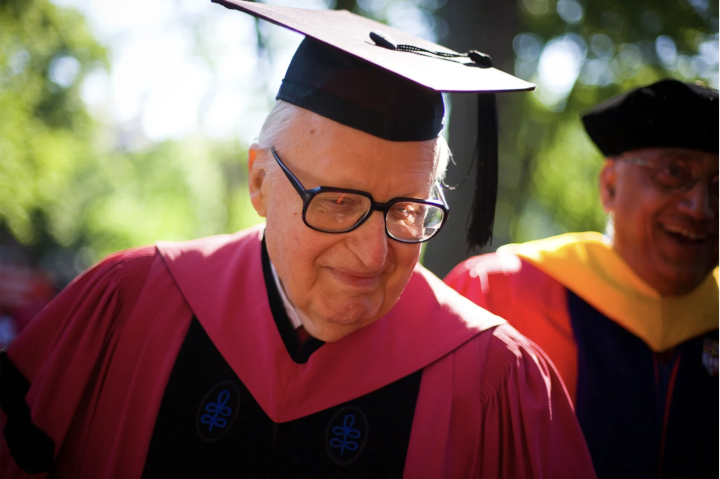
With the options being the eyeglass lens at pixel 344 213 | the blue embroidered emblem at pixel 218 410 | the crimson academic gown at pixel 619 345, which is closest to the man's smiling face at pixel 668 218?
the crimson academic gown at pixel 619 345

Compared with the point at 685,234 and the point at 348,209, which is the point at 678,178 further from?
the point at 348,209

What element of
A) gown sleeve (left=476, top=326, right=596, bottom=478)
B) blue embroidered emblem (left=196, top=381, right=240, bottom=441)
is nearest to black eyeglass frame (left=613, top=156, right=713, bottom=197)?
gown sleeve (left=476, top=326, right=596, bottom=478)

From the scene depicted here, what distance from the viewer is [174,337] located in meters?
2.02

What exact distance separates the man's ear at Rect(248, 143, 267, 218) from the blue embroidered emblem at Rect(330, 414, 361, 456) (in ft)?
2.47

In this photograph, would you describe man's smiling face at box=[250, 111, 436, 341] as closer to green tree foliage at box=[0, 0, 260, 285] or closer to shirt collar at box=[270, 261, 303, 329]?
shirt collar at box=[270, 261, 303, 329]

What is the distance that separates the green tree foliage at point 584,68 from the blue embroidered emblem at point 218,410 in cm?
309

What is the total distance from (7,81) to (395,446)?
17.5ft

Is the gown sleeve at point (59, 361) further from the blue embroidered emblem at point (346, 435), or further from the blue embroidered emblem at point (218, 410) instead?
the blue embroidered emblem at point (346, 435)

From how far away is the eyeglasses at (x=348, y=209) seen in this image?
1726 mm

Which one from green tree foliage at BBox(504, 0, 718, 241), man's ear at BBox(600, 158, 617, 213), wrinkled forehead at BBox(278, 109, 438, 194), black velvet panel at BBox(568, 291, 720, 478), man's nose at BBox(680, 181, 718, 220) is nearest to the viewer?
wrinkled forehead at BBox(278, 109, 438, 194)

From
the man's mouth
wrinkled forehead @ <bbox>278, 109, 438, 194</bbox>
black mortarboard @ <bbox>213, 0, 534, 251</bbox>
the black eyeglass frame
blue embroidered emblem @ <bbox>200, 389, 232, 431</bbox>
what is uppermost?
black mortarboard @ <bbox>213, 0, 534, 251</bbox>

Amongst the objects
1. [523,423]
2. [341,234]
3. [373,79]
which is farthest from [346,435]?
[373,79]

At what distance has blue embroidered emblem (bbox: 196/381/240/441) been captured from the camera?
6.29 feet

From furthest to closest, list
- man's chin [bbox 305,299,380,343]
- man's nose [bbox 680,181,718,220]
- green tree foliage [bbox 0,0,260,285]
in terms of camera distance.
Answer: green tree foliage [bbox 0,0,260,285] → man's nose [bbox 680,181,718,220] → man's chin [bbox 305,299,380,343]
